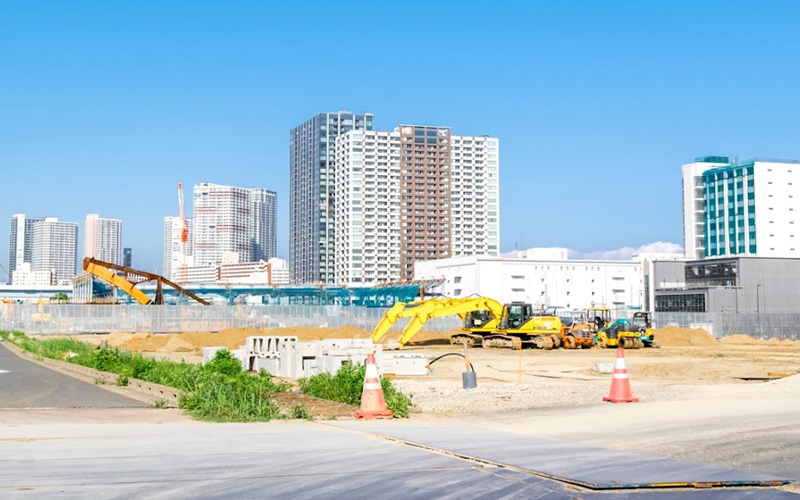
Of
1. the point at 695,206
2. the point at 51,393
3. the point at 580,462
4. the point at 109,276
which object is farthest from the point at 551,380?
the point at 695,206

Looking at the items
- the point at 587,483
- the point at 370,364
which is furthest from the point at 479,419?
the point at 587,483

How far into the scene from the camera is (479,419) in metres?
16.1

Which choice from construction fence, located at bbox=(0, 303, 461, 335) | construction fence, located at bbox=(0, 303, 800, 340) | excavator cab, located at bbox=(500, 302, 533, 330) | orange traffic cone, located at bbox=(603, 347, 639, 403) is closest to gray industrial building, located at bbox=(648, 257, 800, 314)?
construction fence, located at bbox=(0, 303, 800, 340)

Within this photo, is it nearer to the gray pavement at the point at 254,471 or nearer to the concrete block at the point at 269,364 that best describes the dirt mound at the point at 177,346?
the concrete block at the point at 269,364

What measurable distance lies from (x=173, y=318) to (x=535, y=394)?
57.2 metres

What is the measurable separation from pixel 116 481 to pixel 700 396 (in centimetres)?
1427

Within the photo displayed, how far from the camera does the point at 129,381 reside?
72.4 ft

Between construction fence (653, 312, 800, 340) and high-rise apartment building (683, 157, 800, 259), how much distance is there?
69.4m

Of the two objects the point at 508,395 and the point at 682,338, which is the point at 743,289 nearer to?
the point at 682,338

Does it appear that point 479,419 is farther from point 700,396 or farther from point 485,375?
point 485,375

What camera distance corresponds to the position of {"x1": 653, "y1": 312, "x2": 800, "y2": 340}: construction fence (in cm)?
7775

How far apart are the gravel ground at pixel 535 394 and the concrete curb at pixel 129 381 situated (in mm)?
4695

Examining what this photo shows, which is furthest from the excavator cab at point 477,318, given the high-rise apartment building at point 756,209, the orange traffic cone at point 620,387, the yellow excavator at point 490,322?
the high-rise apartment building at point 756,209

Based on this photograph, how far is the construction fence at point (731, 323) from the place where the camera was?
7775cm
